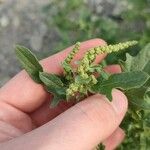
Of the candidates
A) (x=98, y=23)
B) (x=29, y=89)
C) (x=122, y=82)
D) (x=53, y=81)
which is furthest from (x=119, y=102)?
(x=98, y=23)

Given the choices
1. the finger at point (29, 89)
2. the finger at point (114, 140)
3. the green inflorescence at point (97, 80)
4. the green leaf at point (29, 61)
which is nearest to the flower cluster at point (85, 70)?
the green inflorescence at point (97, 80)

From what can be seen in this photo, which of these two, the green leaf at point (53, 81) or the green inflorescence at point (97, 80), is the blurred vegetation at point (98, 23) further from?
the green leaf at point (53, 81)

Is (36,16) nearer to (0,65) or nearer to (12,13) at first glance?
(12,13)

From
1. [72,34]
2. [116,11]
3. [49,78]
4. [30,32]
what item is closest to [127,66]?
[49,78]

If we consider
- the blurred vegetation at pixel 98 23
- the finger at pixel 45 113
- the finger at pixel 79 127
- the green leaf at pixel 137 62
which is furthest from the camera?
the blurred vegetation at pixel 98 23

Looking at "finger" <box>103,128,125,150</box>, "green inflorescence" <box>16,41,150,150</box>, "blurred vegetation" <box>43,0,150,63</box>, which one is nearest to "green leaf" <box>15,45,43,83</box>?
"green inflorescence" <box>16,41,150,150</box>

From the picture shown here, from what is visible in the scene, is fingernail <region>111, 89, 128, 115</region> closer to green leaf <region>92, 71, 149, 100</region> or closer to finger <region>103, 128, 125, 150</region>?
green leaf <region>92, 71, 149, 100</region>
